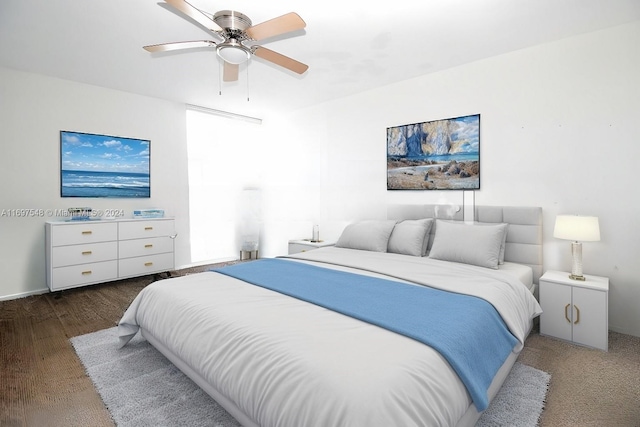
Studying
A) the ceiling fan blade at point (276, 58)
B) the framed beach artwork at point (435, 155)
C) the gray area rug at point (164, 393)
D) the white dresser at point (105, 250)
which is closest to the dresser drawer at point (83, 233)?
the white dresser at point (105, 250)

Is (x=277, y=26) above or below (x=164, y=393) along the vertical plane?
above

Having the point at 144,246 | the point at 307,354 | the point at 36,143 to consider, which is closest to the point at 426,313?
the point at 307,354

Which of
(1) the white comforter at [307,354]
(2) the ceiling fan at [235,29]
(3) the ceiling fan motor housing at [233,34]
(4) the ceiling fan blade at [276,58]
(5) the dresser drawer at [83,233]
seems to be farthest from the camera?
(5) the dresser drawer at [83,233]

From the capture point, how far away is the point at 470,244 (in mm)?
2811

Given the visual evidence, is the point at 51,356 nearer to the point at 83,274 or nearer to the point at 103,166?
the point at 83,274

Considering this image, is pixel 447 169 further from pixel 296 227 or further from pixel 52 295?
pixel 52 295

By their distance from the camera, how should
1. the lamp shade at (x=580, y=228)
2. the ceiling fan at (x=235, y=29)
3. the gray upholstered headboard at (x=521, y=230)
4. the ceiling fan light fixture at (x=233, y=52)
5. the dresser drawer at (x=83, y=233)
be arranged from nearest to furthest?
the ceiling fan at (x=235, y=29) < the ceiling fan light fixture at (x=233, y=52) < the lamp shade at (x=580, y=228) < the gray upholstered headboard at (x=521, y=230) < the dresser drawer at (x=83, y=233)

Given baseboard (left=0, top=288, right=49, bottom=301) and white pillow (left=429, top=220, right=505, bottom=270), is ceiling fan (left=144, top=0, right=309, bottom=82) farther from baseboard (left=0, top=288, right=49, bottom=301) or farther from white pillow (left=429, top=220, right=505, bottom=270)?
baseboard (left=0, top=288, right=49, bottom=301)

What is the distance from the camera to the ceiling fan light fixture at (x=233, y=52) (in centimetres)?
220

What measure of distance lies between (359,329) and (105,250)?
3.74 meters

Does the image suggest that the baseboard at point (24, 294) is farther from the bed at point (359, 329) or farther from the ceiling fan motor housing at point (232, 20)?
the ceiling fan motor housing at point (232, 20)

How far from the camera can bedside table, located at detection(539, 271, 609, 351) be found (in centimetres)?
241

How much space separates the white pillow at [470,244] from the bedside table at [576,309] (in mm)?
461

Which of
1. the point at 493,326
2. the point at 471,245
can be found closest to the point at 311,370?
the point at 493,326
